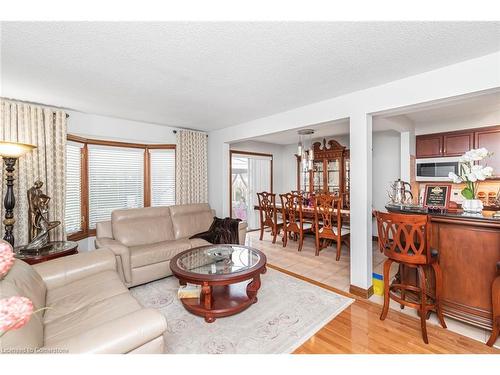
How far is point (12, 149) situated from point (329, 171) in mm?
5301

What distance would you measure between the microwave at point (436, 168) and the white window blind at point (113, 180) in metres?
5.07

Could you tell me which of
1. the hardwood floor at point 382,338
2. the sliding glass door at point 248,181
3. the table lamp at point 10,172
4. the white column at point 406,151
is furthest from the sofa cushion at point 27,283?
the white column at point 406,151

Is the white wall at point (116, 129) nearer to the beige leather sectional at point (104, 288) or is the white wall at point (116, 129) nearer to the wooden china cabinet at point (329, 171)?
the beige leather sectional at point (104, 288)

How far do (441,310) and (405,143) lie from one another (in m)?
3.02

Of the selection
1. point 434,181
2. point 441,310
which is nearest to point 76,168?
point 441,310

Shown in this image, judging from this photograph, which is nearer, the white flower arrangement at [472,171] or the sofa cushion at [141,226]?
the white flower arrangement at [472,171]

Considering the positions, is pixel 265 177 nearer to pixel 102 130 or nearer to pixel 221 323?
pixel 102 130

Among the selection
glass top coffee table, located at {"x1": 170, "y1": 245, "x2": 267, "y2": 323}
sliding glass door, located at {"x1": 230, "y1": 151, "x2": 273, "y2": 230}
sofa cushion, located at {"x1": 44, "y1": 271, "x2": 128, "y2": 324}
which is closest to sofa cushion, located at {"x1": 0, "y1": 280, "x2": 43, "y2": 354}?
sofa cushion, located at {"x1": 44, "y1": 271, "x2": 128, "y2": 324}

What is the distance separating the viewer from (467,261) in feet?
6.43

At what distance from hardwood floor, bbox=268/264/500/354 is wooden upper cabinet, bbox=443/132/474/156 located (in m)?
3.22

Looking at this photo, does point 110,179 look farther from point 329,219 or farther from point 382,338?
point 382,338

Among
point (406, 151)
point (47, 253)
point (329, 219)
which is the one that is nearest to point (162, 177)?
point (47, 253)

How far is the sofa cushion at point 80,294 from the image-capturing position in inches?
65.4

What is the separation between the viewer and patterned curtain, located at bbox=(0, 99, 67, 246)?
9.15ft
